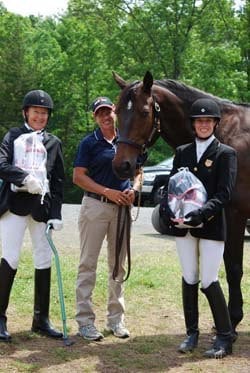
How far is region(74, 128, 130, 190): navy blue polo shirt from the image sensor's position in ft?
17.0

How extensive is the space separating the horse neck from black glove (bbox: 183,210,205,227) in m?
1.02

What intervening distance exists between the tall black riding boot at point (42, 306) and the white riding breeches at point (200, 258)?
1.24 metres

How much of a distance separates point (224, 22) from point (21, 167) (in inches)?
1036

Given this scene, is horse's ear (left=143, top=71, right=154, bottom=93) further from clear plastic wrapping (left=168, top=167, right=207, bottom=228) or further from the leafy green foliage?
the leafy green foliage

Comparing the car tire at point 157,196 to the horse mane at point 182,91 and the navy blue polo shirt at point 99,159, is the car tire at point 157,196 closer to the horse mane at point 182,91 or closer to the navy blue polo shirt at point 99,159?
the horse mane at point 182,91

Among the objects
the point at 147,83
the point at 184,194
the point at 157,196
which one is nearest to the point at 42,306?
the point at 184,194

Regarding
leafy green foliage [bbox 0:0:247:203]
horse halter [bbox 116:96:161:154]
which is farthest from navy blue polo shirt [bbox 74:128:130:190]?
leafy green foliage [bbox 0:0:247:203]

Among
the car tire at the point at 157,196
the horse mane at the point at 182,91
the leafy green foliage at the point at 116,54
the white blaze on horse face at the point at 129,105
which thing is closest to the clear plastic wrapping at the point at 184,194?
the white blaze on horse face at the point at 129,105

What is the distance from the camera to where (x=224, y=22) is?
29.6m

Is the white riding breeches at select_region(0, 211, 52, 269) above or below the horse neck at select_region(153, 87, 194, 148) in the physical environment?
below

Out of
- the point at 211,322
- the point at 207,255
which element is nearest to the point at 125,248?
the point at 207,255

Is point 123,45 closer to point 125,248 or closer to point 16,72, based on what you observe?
point 16,72

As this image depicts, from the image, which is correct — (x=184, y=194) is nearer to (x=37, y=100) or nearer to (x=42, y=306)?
(x=37, y=100)

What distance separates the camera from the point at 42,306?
5383 millimetres
